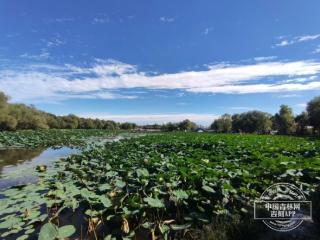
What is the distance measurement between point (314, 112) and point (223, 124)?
147 ft

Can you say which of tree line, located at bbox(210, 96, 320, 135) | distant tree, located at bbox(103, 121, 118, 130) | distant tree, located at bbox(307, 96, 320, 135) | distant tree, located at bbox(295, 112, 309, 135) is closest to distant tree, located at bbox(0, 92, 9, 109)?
distant tree, located at bbox(103, 121, 118, 130)

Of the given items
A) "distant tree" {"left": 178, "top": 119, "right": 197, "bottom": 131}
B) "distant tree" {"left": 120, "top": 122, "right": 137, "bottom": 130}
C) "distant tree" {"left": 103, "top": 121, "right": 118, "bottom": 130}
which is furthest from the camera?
"distant tree" {"left": 120, "top": 122, "right": 137, "bottom": 130}

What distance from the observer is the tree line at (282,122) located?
59625mm

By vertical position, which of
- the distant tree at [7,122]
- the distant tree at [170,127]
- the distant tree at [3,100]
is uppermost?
the distant tree at [3,100]

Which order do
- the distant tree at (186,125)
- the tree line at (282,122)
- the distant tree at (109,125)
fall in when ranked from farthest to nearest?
the distant tree at (186,125) < the distant tree at (109,125) < the tree line at (282,122)

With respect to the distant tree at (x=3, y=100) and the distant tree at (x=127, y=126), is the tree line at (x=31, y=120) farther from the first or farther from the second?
the distant tree at (x=127, y=126)

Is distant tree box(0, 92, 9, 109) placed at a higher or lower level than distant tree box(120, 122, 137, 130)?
higher

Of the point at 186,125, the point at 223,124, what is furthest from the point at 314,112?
the point at 186,125

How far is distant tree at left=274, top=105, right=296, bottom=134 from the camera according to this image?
70938 mm

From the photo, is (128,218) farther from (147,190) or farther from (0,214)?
(0,214)

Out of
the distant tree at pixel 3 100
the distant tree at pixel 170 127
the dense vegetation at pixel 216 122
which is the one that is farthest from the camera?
the distant tree at pixel 170 127

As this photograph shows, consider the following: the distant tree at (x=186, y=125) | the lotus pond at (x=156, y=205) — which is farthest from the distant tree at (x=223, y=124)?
the lotus pond at (x=156, y=205)

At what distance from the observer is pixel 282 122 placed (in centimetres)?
7175

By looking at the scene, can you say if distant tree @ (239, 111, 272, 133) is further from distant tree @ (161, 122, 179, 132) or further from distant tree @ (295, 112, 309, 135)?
distant tree @ (161, 122, 179, 132)
